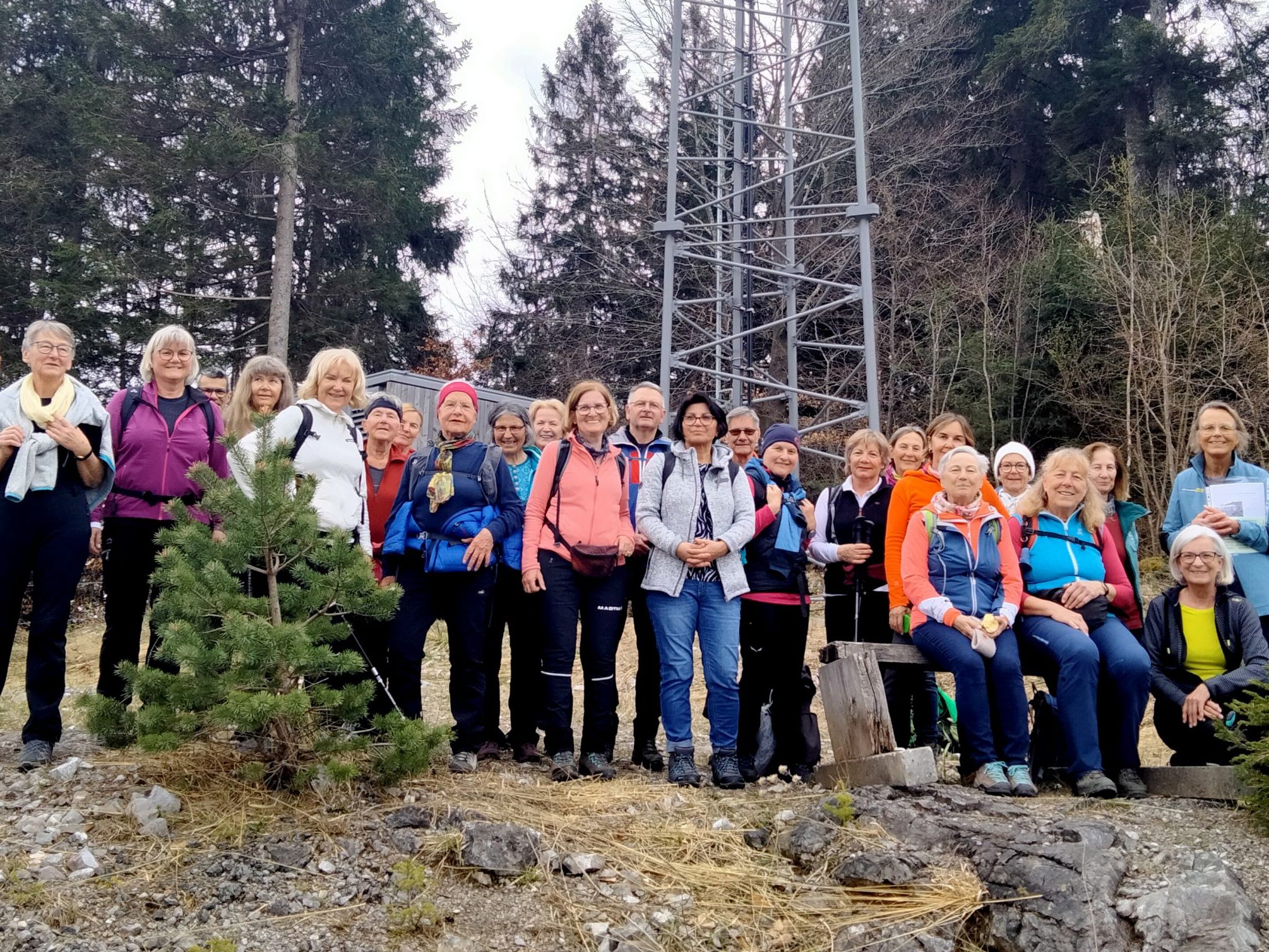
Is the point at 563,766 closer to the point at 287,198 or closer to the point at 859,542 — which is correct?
the point at 859,542

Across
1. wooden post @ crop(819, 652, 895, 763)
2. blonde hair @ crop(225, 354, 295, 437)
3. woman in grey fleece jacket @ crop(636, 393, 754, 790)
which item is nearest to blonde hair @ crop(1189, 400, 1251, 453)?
wooden post @ crop(819, 652, 895, 763)

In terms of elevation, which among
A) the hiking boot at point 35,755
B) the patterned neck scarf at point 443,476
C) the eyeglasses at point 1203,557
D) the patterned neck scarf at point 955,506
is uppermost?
the patterned neck scarf at point 443,476

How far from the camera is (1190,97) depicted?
20.6 meters

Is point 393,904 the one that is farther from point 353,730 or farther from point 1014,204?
point 1014,204

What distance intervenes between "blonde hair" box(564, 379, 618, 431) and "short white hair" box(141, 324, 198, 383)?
1806 millimetres

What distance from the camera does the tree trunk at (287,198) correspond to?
19312 millimetres

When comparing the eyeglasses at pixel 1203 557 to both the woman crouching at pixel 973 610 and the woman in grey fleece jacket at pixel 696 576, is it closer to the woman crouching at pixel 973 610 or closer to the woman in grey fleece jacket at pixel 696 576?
the woman crouching at pixel 973 610

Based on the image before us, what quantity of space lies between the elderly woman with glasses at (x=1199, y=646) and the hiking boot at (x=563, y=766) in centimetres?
283

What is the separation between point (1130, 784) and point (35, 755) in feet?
16.0

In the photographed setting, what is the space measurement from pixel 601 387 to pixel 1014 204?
2006cm

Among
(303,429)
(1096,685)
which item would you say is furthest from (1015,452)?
(303,429)

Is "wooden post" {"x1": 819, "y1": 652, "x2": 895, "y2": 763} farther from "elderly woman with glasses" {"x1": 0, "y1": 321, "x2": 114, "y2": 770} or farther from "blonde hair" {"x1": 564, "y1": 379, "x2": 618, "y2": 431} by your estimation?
"elderly woman with glasses" {"x1": 0, "y1": 321, "x2": 114, "y2": 770}

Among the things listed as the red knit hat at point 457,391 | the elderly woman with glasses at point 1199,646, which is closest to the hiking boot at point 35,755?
the red knit hat at point 457,391

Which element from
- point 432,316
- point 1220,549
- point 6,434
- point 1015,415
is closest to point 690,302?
point 1015,415
